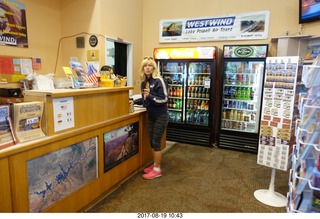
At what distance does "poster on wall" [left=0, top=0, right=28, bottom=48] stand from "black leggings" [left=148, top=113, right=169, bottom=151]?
2316 mm

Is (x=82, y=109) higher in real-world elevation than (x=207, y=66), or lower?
lower

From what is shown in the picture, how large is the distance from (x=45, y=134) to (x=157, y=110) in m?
1.49

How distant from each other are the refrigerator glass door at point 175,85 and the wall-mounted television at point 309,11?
2.25 metres

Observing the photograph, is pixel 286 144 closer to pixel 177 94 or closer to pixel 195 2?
pixel 177 94

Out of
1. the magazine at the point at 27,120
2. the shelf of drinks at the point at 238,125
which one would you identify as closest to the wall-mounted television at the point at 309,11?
the shelf of drinks at the point at 238,125

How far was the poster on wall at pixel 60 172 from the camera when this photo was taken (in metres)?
1.86

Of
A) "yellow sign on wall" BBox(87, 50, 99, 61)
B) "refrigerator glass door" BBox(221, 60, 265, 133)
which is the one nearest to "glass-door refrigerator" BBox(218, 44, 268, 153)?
"refrigerator glass door" BBox(221, 60, 265, 133)

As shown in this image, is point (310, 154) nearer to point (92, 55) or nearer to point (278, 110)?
point (278, 110)

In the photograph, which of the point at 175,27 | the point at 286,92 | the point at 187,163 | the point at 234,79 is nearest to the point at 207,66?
the point at 234,79

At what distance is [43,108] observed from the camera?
1944mm

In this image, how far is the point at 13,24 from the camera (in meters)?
3.31

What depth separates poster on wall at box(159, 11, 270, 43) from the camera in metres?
4.45

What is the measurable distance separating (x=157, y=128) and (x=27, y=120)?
1680 millimetres

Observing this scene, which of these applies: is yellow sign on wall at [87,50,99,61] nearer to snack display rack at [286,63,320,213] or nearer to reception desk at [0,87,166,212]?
reception desk at [0,87,166,212]
